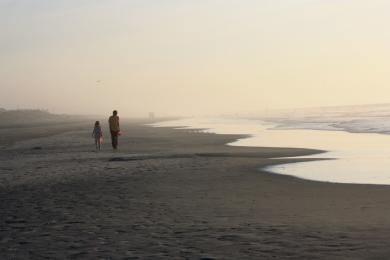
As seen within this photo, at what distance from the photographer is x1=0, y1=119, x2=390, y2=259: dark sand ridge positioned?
8.13m

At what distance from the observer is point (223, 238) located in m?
8.84

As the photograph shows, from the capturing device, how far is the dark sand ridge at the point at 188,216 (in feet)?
26.7

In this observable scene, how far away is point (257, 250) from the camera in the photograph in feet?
26.3

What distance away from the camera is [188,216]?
10898mm

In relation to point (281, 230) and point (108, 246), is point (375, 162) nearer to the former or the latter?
point (281, 230)

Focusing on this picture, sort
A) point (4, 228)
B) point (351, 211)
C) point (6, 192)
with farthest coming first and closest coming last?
point (6, 192) → point (351, 211) → point (4, 228)

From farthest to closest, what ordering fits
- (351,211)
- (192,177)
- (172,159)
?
(172,159), (192,177), (351,211)

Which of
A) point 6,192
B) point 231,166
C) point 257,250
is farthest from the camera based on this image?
point 231,166

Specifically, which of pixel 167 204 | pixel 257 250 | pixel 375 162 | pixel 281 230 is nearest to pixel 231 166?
pixel 375 162

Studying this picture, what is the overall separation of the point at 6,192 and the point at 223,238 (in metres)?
8.69

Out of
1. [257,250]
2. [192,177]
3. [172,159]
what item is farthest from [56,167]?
[257,250]

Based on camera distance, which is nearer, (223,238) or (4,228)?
(223,238)

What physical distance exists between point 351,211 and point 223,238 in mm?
3671

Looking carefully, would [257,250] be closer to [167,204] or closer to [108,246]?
[108,246]
